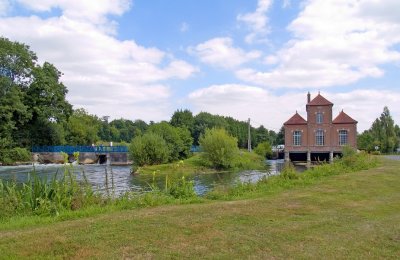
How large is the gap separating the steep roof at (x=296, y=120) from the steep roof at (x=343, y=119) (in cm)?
475

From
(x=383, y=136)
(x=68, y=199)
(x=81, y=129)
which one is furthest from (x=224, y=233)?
(x=81, y=129)

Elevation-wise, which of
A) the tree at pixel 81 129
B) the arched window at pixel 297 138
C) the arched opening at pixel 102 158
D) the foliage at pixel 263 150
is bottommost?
the arched opening at pixel 102 158

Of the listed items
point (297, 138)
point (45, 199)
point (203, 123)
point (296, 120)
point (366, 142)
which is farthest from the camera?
point (203, 123)

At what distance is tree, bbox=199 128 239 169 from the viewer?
48.9 meters

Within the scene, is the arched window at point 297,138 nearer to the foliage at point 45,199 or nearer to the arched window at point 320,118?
the arched window at point 320,118

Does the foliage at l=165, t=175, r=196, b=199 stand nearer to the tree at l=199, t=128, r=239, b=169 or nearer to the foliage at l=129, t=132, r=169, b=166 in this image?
the tree at l=199, t=128, r=239, b=169

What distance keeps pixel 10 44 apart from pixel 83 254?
60.5 meters

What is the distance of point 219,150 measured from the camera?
1929 inches

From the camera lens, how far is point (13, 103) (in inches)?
2219

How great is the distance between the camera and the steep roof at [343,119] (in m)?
62.9

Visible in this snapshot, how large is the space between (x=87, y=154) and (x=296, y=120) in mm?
35330

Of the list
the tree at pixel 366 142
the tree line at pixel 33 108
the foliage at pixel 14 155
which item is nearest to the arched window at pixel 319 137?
the tree line at pixel 33 108

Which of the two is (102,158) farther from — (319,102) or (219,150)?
(319,102)

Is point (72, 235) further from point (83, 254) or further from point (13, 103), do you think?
point (13, 103)
